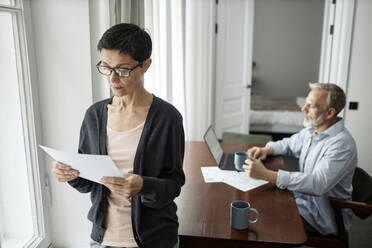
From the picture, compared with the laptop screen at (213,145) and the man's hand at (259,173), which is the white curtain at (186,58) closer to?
the laptop screen at (213,145)

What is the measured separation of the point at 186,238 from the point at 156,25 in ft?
5.21

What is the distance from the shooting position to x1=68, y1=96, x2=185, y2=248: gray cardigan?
1044 millimetres

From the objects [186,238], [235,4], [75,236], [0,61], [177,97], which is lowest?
[75,236]

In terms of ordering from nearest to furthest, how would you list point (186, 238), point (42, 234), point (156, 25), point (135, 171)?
point (135, 171) < point (186, 238) < point (42, 234) < point (156, 25)

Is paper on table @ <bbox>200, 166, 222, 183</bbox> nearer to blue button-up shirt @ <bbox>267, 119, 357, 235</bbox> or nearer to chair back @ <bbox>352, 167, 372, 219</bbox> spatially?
blue button-up shirt @ <bbox>267, 119, 357, 235</bbox>

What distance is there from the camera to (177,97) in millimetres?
3148

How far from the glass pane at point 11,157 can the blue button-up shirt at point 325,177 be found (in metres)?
1.17

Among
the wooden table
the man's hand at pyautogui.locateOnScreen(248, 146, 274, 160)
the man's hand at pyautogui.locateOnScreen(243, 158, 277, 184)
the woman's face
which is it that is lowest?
the wooden table

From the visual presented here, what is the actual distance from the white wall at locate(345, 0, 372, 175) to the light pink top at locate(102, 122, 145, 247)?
2882mm

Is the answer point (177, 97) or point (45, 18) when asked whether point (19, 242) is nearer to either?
point (45, 18)

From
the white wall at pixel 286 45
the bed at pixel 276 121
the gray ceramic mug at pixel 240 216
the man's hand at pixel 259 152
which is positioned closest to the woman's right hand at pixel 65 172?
the gray ceramic mug at pixel 240 216

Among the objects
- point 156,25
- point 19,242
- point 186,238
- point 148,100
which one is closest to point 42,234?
point 19,242

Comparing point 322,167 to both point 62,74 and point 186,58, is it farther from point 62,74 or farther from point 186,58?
point 186,58

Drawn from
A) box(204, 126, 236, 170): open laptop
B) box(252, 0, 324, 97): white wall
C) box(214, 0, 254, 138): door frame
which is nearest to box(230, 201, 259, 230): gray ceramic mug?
box(204, 126, 236, 170): open laptop
